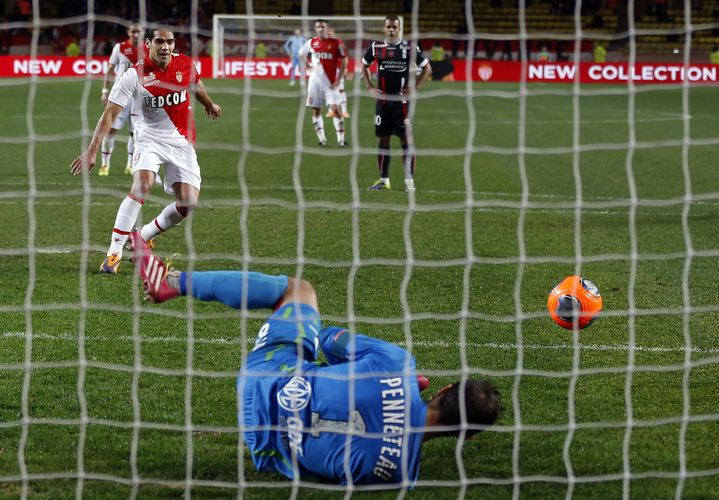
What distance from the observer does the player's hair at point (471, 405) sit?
4.13m

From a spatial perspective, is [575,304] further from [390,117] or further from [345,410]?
[390,117]

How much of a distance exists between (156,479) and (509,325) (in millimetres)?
2945

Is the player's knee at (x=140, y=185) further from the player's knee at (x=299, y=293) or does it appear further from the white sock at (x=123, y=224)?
the player's knee at (x=299, y=293)

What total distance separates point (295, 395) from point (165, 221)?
4.33 metres

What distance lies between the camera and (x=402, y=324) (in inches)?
254

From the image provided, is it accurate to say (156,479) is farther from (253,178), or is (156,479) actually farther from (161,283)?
(253,178)

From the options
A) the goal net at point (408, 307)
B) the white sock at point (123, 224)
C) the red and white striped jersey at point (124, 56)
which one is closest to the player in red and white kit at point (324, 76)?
the goal net at point (408, 307)

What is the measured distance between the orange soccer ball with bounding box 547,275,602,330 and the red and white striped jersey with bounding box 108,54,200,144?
333 cm

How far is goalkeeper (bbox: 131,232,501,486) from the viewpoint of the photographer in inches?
162

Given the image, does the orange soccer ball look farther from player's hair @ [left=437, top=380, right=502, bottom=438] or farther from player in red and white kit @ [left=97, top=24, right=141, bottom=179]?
player in red and white kit @ [left=97, top=24, right=141, bottom=179]

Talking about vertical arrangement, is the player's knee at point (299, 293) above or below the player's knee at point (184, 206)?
below

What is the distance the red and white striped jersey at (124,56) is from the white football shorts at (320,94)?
14.1 ft

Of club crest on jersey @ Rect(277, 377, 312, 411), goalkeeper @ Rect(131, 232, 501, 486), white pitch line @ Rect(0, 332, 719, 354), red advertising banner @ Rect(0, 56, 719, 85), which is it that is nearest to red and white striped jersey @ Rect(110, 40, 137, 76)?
white pitch line @ Rect(0, 332, 719, 354)

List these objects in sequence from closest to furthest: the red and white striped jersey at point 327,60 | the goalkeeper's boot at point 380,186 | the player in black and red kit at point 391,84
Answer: the goalkeeper's boot at point 380,186, the player in black and red kit at point 391,84, the red and white striped jersey at point 327,60
